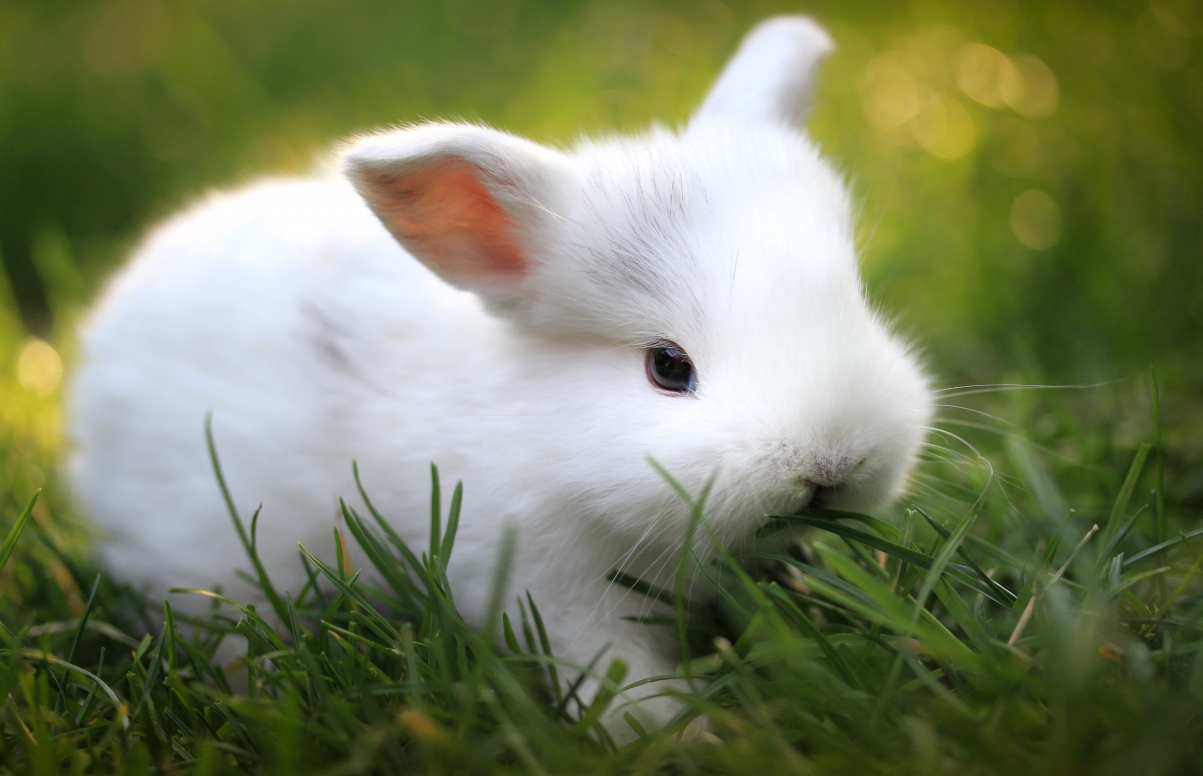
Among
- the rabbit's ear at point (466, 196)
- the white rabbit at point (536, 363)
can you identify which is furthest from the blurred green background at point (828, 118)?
the rabbit's ear at point (466, 196)

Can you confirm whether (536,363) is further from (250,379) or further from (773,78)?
(773,78)

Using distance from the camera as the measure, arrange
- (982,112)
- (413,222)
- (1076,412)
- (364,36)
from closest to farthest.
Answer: (413,222)
(1076,412)
(982,112)
(364,36)

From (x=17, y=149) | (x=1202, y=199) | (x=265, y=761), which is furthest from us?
(x=17, y=149)

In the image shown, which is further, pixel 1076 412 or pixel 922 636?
pixel 1076 412

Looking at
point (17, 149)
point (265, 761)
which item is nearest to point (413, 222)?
point (265, 761)

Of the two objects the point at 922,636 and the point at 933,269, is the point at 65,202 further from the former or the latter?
the point at 922,636

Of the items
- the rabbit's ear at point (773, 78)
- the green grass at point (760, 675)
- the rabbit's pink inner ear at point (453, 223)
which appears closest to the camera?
the green grass at point (760, 675)

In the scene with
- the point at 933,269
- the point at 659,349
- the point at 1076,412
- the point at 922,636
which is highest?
the point at 933,269

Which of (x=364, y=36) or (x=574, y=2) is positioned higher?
(x=574, y=2)

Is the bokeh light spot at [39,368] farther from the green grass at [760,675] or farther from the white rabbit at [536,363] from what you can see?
the green grass at [760,675]
